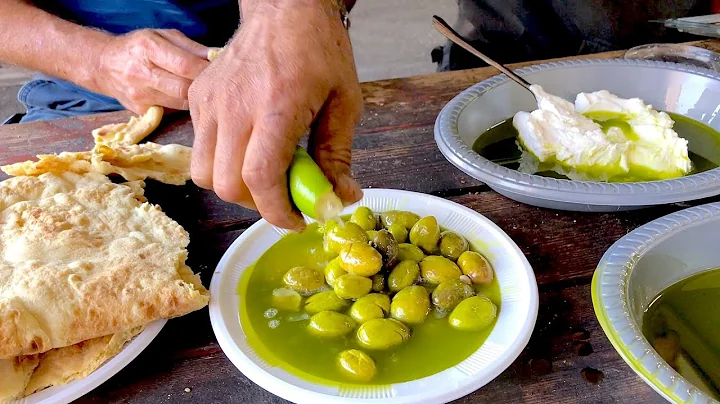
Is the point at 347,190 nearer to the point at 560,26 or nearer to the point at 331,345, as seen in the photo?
the point at 331,345

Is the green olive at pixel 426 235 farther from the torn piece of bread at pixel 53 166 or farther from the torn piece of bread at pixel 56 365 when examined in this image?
the torn piece of bread at pixel 53 166

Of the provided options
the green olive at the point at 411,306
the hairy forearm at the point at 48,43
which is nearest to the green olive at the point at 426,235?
the green olive at the point at 411,306

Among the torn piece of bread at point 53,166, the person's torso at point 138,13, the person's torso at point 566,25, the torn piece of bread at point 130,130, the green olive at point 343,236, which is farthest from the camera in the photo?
the person's torso at point 566,25

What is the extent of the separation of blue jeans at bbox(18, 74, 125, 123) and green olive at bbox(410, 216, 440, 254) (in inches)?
38.1

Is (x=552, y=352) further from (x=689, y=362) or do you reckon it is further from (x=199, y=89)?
(x=199, y=89)

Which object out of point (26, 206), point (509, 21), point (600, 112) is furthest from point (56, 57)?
point (509, 21)

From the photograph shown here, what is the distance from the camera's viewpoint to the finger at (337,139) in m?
0.82

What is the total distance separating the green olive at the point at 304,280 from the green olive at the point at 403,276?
103mm

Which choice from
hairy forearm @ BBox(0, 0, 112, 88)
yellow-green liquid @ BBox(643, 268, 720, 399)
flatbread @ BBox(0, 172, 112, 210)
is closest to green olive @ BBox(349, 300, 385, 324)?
yellow-green liquid @ BBox(643, 268, 720, 399)

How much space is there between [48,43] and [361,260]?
→ 1.06m

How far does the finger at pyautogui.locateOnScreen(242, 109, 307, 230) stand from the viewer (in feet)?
2.33

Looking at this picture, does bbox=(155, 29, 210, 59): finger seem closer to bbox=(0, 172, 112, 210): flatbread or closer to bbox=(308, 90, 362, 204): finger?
bbox=(0, 172, 112, 210): flatbread

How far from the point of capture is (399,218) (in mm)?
963

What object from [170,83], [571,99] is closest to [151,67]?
[170,83]
